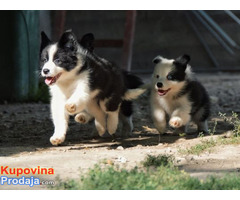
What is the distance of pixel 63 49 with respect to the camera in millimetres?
6695

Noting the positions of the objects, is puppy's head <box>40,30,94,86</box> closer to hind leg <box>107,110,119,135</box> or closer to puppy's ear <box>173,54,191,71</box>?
hind leg <box>107,110,119,135</box>

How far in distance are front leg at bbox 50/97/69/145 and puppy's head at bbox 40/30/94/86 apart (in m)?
0.35

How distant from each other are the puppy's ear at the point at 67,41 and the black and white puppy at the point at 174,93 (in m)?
1.31

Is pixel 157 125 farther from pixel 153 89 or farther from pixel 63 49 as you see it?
pixel 63 49

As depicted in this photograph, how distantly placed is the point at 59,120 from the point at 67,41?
3.04ft

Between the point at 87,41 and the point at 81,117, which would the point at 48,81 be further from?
the point at 87,41

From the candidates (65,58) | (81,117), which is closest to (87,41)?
(65,58)

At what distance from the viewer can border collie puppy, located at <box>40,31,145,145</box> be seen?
21.6 ft

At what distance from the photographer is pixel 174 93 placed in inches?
301

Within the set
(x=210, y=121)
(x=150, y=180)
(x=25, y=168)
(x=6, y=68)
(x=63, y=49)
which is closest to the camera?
(x=150, y=180)

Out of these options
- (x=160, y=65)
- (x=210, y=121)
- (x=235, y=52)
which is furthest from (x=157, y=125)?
(x=235, y=52)

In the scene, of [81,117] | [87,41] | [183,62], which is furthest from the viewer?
[183,62]

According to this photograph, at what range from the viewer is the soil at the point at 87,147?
5629mm

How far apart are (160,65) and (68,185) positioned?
3.41 m
